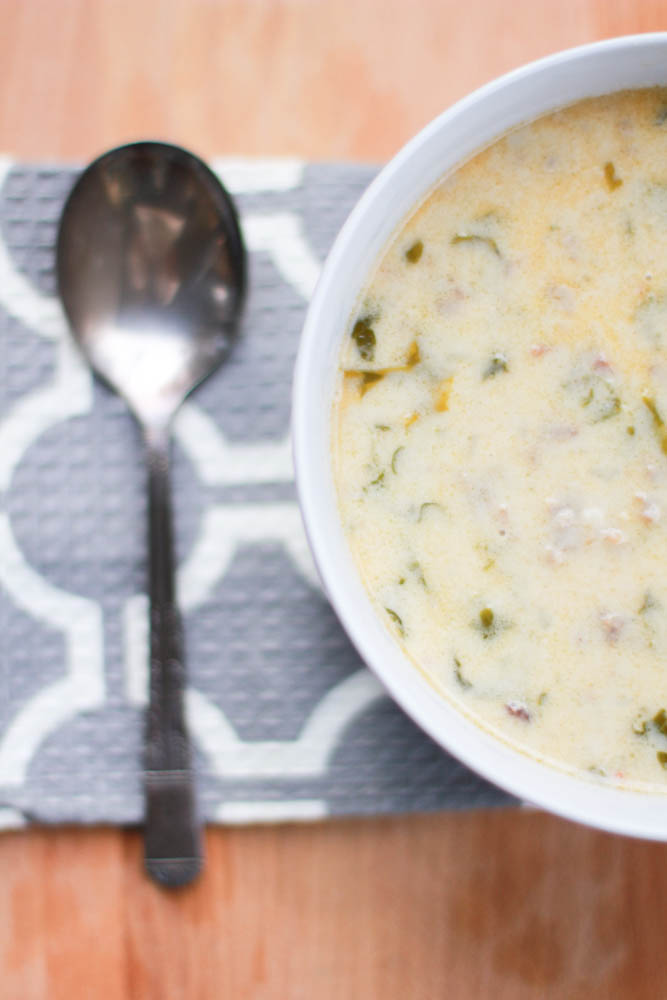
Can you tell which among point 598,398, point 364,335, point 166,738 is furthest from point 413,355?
point 166,738

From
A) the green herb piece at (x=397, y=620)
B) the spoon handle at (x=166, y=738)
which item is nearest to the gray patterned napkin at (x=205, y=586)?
the spoon handle at (x=166, y=738)

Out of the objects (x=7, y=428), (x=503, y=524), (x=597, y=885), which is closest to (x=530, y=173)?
(x=503, y=524)

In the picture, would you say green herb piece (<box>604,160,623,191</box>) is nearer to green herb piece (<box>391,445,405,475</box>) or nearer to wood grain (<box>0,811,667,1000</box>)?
green herb piece (<box>391,445,405,475</box>)

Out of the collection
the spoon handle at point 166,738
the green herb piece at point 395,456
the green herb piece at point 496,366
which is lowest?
the spoon handle at point 166,738

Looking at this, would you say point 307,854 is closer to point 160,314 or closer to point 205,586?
point 205,586

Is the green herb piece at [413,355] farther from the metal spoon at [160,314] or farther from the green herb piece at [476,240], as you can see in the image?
the metal spoon at [160,314]
